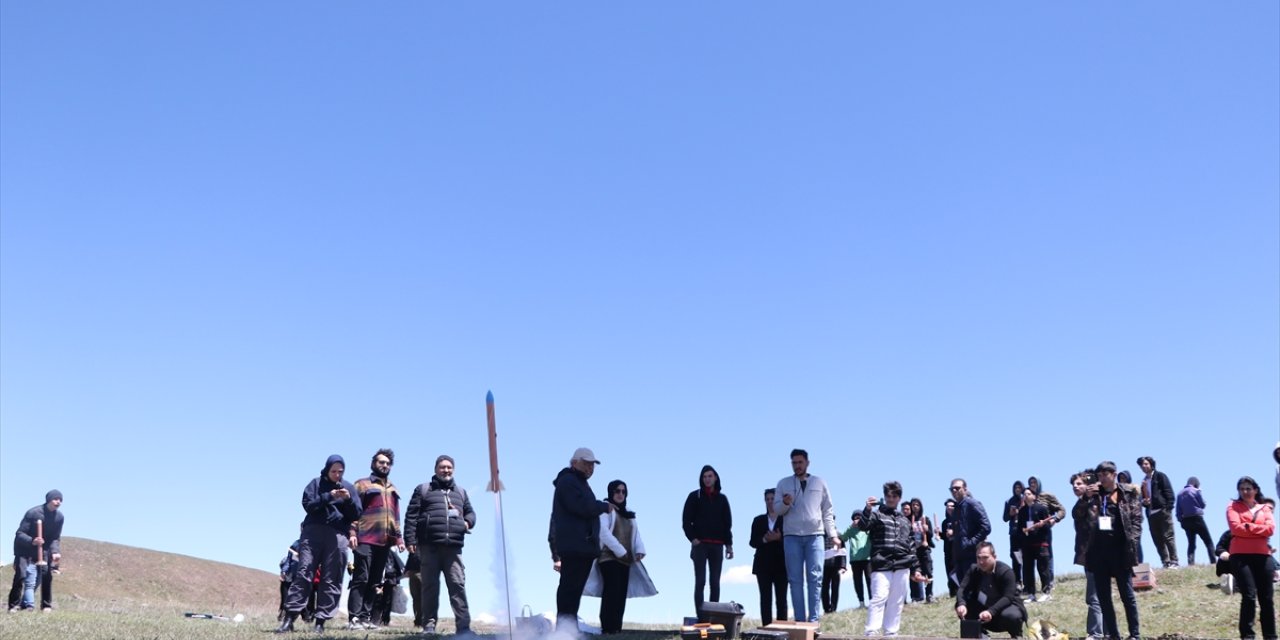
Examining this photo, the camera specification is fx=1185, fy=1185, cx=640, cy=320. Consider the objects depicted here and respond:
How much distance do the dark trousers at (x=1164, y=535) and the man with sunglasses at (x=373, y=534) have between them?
559 inches

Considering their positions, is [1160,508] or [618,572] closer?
[618,572]

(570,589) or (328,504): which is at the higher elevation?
(328,504)

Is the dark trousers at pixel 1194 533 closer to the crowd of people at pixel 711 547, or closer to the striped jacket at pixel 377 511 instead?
the crowd of people at pixel 711 547

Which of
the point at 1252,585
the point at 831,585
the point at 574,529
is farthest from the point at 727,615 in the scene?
the point at 831,585

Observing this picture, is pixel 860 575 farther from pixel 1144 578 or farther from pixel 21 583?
pixel 21 583

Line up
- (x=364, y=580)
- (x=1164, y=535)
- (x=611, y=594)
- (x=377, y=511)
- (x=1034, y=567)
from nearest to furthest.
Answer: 1. (x=611, y=594)
2. (x=377, y=511)
3. (x=364, y=580)
4. (x=1034, y=567)
5. (x=1164, y=535)

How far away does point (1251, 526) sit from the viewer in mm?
13547

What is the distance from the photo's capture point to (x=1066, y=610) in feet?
61.3

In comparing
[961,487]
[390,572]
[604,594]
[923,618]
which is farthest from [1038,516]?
[390,572]

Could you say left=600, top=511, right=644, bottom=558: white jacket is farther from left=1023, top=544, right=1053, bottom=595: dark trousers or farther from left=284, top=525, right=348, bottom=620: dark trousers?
left=1023, top=544, right=1053, bottom=595: dark trousers

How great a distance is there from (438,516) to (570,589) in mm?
1947

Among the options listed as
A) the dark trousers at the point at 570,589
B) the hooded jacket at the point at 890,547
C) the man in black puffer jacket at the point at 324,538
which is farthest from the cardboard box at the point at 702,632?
the man in black puffer jacket at the point at 324,538

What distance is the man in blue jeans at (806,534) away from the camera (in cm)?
1445

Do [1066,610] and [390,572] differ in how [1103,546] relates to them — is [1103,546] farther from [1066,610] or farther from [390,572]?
[390,572]
